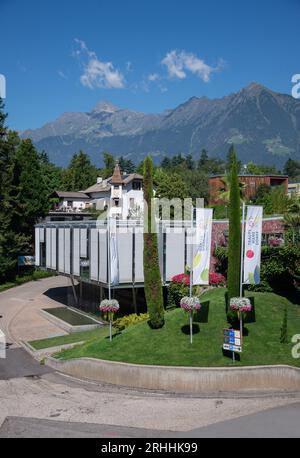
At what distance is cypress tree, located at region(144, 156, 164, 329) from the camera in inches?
969

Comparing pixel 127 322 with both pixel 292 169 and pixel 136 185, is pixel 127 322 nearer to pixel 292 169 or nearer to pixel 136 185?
pixel 136 185

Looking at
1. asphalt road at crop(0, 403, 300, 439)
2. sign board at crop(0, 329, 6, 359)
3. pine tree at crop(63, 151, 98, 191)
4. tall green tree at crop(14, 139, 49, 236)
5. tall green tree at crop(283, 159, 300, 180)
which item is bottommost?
sign board at crop(0, 329, 6, 359)

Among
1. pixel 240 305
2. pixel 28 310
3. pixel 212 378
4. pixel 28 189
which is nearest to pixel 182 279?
pixel 240 305

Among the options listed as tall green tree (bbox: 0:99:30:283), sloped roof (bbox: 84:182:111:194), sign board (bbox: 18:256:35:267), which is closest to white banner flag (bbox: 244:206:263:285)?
tall green tree (bbox: 0:99:30:283)

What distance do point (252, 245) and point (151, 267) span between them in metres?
4.99

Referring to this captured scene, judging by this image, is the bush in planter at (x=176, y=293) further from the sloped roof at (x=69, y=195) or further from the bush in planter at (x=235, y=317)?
the sloped roof at (x=69, y=195)

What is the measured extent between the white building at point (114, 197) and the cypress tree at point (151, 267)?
51725 mm

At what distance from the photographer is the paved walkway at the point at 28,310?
3241 centimetres

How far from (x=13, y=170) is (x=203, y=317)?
36396 millimetres

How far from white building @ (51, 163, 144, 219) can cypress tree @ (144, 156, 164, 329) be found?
5173cm

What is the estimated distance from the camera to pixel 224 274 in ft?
103

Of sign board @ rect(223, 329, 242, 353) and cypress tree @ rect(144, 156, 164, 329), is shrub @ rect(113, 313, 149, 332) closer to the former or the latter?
cypress tree @ rect(144, 156, 164, 329)
